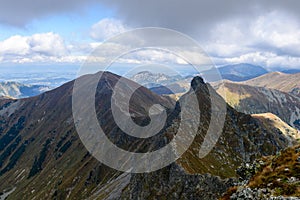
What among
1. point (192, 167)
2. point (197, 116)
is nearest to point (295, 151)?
point (192, 167)

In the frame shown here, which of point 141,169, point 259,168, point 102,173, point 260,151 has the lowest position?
point 102,173

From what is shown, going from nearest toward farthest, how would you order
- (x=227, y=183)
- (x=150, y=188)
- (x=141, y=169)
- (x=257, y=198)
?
(x=257, y=198), (x=227, y=183), (x=150, y=188), (x=141, y=169)

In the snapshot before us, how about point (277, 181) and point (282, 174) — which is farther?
point (282, 174)

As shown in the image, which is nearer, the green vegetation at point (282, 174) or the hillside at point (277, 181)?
the hillside at point (277, 181)

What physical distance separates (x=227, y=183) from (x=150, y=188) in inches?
1005

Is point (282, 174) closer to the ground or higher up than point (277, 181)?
higher up

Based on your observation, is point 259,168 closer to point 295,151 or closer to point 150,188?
point 295,151

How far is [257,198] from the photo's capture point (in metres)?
30.7

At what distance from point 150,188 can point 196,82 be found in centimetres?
8093

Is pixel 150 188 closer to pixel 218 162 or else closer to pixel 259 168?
pixel 218 162

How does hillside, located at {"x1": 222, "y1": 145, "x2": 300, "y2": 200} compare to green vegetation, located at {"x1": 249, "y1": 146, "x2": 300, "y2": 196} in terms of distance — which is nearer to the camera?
hillside, located at {"x1": 222, "y1": 145, "x2": 300, "y2": 200}

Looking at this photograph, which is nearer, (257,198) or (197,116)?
(257,198)

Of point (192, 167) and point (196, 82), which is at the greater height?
point (196, 82)

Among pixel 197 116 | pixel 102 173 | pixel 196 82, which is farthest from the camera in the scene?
pixel 102 173
